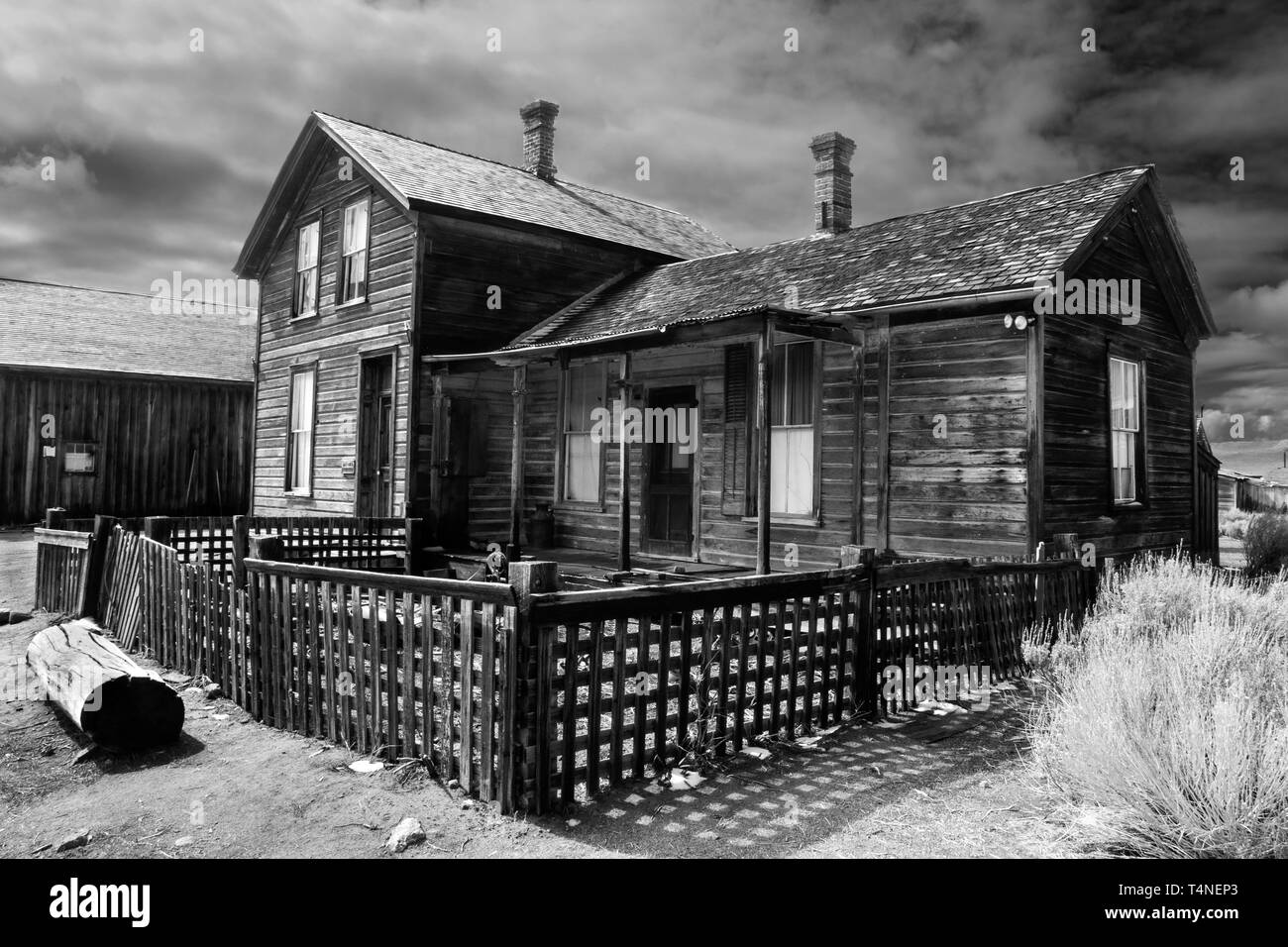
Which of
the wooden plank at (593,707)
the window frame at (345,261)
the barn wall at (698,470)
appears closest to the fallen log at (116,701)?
the wooden plank at (593,707)

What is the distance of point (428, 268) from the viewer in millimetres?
13836

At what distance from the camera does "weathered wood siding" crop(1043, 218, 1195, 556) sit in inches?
377

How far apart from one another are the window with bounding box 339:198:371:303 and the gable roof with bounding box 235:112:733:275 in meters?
1.09

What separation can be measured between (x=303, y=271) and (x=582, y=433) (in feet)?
24.5

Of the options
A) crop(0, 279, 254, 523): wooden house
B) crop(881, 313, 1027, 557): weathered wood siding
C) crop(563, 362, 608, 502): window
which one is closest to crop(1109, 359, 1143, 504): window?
crop(881, 313, 1027, 557): weathered wood siding

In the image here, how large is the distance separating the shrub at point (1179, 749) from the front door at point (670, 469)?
23.8ft

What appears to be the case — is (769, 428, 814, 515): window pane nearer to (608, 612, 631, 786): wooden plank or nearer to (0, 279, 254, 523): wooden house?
(608, 612, 631, 786): wooden plank

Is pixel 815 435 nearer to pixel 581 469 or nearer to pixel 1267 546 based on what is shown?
pixel 581 469

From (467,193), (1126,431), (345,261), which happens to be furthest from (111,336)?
(1126,431)

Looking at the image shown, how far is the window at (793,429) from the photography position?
35.8 feet

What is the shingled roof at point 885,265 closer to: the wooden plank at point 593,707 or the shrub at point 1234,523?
the wooden plank at point 593,707
